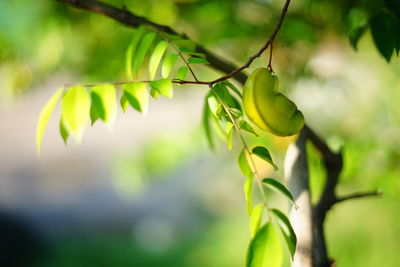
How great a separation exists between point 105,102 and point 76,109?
0.15ft

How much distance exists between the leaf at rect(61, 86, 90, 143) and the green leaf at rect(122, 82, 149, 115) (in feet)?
0.21

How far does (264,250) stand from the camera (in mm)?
504

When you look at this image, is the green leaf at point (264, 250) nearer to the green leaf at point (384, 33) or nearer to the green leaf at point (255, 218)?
the green leaf at point (255, 218)

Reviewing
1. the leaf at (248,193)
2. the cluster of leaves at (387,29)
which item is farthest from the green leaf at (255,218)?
the cluster of leaves at (387,29)

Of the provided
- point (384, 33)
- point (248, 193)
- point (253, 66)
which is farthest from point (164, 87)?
point (253, 66)

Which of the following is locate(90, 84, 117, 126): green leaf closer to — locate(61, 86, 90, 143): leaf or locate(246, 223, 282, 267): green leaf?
locate(61, 86, 90, 143): leaf

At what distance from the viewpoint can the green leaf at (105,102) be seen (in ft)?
2.13

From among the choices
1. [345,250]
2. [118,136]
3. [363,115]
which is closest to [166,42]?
[363,115]

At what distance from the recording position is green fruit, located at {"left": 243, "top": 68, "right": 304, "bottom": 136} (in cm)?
57

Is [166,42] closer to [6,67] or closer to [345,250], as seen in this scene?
[6,67]

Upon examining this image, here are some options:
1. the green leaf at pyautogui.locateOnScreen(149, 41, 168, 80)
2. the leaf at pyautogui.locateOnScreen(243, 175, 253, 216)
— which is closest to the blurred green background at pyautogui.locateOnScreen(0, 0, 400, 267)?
the green leaf at pyautogui.locateOnScreen(149, 41, 168, 80)

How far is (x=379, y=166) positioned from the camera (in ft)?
4.87

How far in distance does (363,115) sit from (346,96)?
286 millimetres

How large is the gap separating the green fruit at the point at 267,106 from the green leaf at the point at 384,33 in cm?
26
